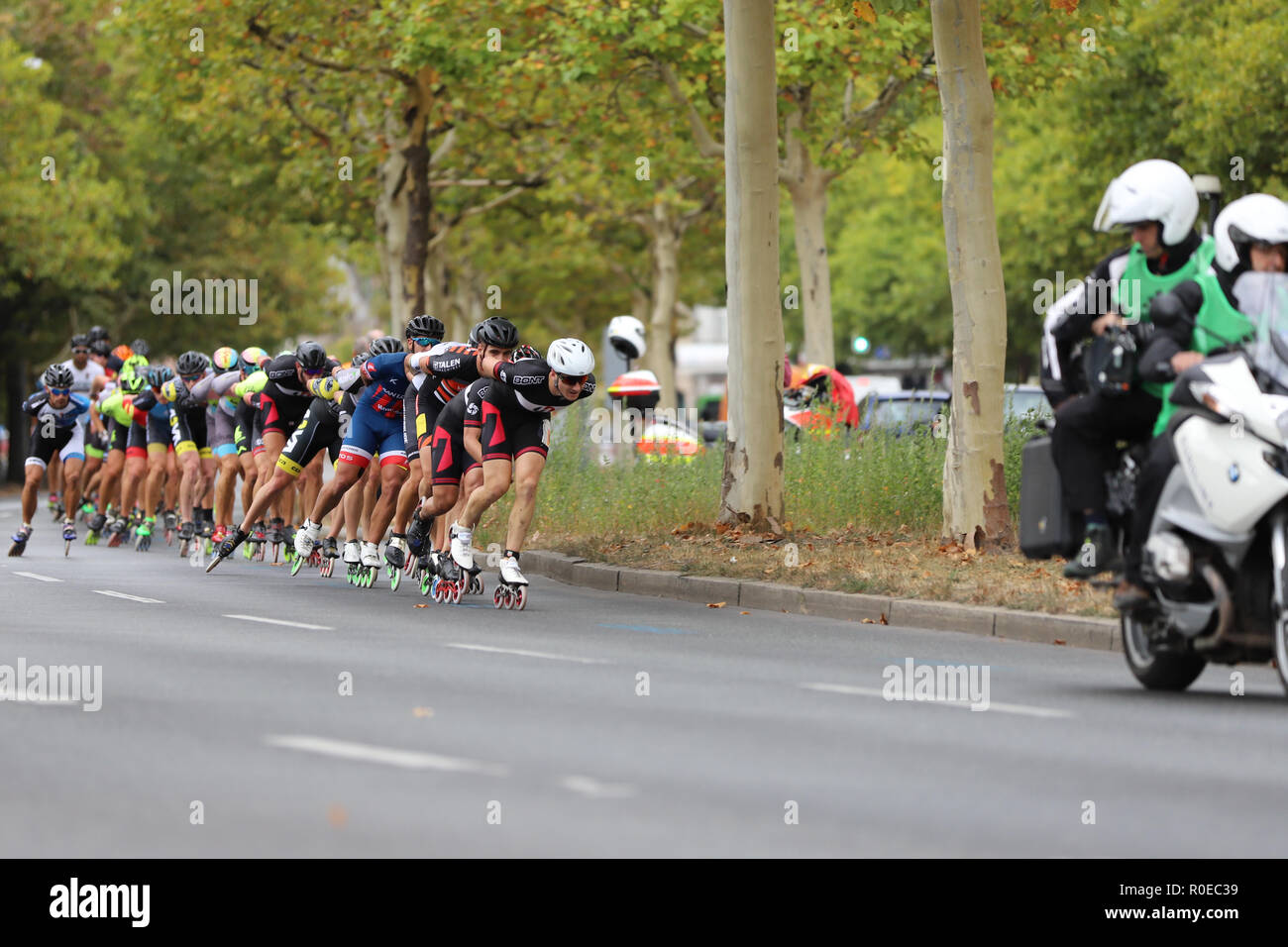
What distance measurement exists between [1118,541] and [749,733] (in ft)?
7.93

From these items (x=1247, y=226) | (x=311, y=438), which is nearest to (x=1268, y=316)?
(x=1247, y=226)

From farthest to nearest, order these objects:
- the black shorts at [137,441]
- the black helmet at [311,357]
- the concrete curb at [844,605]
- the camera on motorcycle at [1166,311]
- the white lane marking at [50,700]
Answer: the black shorts at [137,441], the black helmet at [311,357], the concrete curb at [844,605], the camera on motorcycle at [1166,311], the white lane marking at [50,700]

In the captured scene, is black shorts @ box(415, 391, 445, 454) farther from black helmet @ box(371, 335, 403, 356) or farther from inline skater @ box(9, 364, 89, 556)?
inline skater @ box(9, 364, 89, 556)

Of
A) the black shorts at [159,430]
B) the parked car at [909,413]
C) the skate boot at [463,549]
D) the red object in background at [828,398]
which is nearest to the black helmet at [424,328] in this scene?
the skate boot at [463,549]

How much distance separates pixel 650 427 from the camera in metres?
25.3

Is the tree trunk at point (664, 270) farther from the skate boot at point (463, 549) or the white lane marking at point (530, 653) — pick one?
the white lane marking at point (530, 653)

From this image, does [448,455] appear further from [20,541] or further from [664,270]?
[664,270]

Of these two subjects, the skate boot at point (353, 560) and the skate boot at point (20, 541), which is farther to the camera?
the skate boot at point (20, 541)

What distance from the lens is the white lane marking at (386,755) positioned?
772 cm

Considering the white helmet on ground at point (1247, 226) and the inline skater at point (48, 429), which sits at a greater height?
the white helmet on ground at point (1247, 226)

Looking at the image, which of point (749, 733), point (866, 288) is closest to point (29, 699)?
point (749, 733)

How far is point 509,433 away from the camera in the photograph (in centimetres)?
1503

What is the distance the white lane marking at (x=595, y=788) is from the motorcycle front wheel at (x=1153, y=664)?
11.7 feet
